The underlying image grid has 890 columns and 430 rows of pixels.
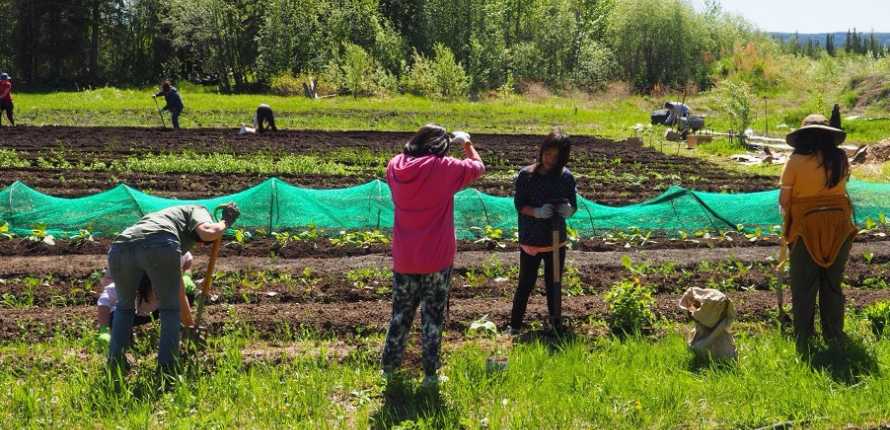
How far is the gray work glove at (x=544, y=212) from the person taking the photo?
18.3 ft

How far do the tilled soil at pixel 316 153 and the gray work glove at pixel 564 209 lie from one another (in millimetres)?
6815

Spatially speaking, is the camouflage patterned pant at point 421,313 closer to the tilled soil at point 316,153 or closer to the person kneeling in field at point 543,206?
the person kneeling in field at point 543,206

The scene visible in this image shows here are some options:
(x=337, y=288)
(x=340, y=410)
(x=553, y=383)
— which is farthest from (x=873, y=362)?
(x=337, y=288)

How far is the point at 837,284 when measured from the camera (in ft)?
17.8

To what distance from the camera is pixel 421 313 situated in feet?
15.8

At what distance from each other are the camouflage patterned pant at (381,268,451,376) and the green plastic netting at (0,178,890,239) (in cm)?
454

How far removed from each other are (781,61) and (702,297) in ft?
146

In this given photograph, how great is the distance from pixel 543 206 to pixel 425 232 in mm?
1235

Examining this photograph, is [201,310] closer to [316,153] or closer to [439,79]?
[316,153]

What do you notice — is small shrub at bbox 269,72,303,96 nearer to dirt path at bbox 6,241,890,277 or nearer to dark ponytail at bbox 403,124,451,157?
dirt path at bbox 6,241,890,277

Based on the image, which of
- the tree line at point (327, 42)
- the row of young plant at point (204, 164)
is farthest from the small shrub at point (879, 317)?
the tree line at point (327, 42)

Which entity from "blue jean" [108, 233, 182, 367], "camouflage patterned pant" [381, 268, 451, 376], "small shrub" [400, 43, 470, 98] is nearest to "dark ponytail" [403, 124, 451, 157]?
"camouflage patterned pant" [381, 268, 451, 376]

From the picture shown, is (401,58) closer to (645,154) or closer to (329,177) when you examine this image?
(645,154)

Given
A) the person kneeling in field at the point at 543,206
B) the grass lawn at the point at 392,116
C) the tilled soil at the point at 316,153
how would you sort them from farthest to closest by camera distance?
the grass lawn at the point at 392,116, the tilled soil at the point at 316,153, the person kneeling in field at the point at 543,206
